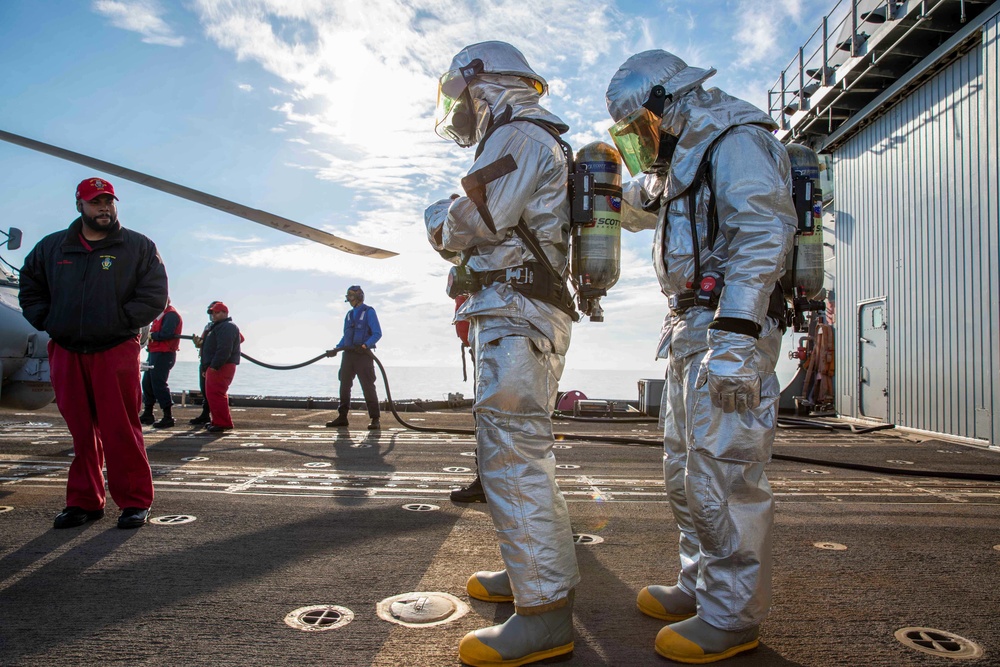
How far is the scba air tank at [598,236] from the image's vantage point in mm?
2250

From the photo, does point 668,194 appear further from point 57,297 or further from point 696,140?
point 57,297

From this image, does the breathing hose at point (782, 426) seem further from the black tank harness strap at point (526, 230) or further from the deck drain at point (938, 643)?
the black tank harness strap at point (526, 230)

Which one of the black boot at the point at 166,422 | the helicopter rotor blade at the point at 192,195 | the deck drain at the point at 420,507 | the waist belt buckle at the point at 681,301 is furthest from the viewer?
the black boot at the point at 166,422

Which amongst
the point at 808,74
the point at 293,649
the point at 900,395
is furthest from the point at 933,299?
the point at 293,649

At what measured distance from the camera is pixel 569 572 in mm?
1965

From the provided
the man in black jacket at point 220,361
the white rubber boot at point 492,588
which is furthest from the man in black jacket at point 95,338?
the man in black jacket at point 220,361

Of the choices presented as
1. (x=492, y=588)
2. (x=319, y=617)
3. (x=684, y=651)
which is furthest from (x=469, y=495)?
(x=684, y=651)

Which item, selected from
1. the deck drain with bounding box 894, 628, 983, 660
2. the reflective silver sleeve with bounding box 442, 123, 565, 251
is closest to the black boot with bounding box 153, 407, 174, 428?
the reflective silver sleeve with bounding box 442, 123, 565, 251

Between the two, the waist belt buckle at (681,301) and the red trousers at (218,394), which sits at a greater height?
the waist belt buckle at (681,301)

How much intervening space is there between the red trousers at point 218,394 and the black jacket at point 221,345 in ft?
0.30

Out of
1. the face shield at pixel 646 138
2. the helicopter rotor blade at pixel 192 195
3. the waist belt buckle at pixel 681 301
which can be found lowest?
the waist belt buckle at pixel 681 301

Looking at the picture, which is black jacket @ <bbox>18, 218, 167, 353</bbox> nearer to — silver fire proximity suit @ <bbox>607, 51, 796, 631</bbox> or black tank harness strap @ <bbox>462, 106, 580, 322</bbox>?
black tank harness strap @ <bbox>462, 106, 580, 322</bbox>

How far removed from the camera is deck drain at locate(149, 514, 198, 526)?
3.38 m

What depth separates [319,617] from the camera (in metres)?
2.16
